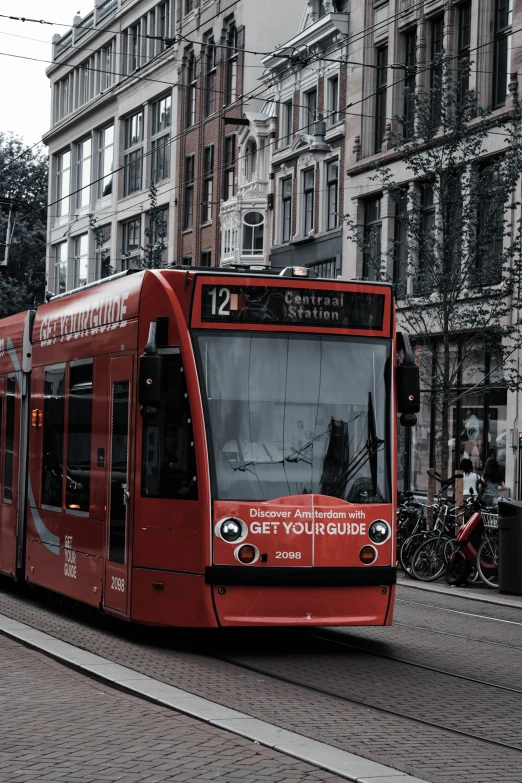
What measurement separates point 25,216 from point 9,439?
175 ft

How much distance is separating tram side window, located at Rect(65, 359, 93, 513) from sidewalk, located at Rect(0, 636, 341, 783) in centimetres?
385

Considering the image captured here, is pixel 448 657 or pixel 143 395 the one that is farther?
pixel 448 657

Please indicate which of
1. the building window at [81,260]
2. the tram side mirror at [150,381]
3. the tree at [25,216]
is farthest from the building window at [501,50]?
the tree at [25,216]

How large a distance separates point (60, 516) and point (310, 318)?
11.8ft

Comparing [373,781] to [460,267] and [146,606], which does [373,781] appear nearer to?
[146,606]

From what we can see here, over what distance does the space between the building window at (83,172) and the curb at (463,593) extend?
42.1 metres

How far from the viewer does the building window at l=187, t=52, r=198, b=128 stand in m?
49.2

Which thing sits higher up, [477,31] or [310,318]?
[477,31]

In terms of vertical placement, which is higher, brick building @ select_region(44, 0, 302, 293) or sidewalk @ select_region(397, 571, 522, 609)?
brick building @ select_region(44, 0, 302, 293)

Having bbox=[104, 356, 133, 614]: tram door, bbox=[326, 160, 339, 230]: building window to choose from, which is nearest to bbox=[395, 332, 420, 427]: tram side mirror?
bbox=[104, 356, 133, 614]: tram door

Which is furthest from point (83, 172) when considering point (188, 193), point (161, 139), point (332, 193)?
point (332, 193)

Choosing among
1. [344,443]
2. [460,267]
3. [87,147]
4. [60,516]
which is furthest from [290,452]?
[87,147]

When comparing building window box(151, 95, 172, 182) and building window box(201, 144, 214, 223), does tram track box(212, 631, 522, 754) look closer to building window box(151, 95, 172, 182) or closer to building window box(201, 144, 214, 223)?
building window box(201, 144, 214, 223)

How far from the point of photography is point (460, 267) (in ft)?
73.5
